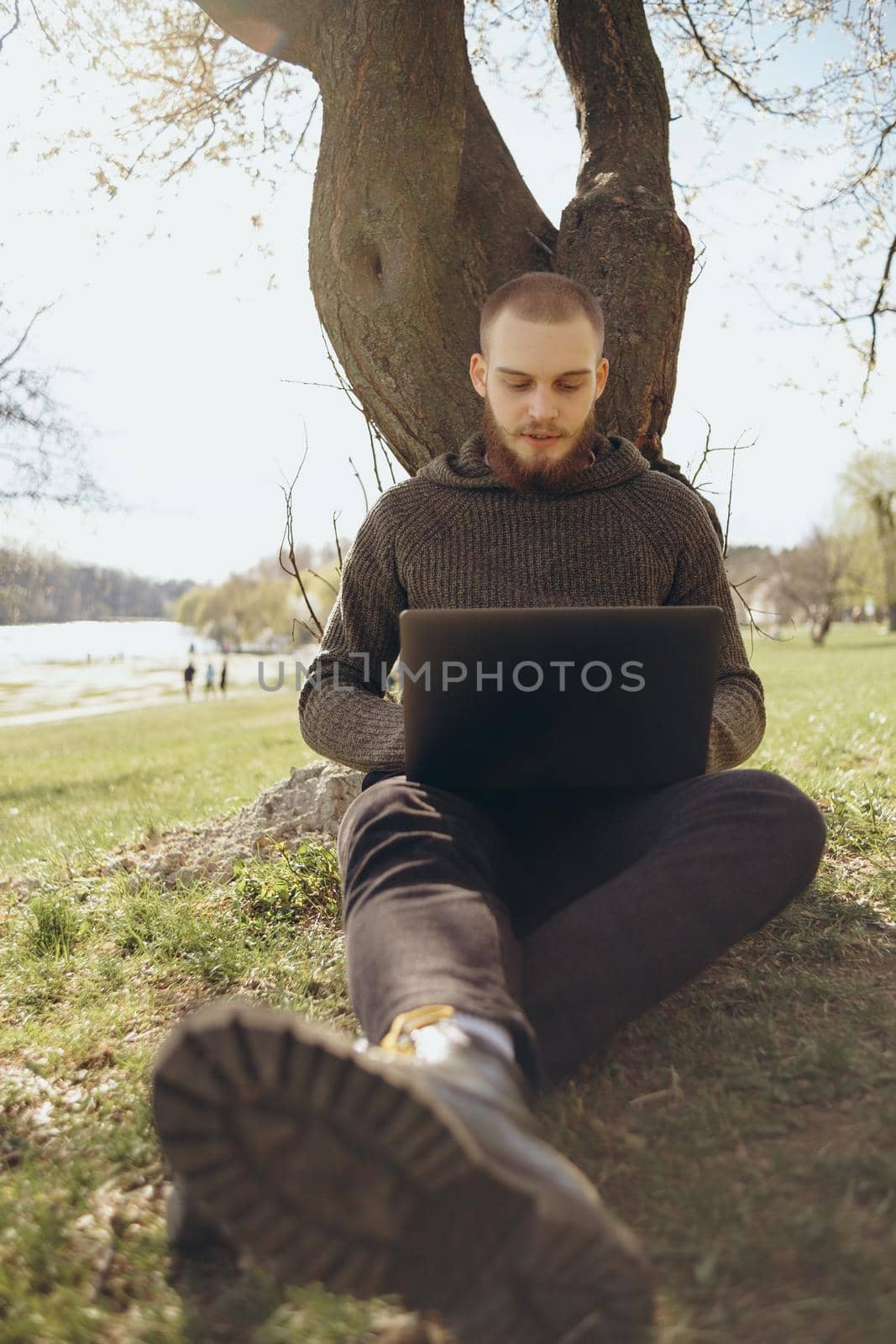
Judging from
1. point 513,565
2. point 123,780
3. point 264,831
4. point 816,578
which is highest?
point 816,578

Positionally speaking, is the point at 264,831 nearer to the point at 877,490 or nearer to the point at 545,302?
the point at 545,302

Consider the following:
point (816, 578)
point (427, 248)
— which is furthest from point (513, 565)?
point (816, 578)

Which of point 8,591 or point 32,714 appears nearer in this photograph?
point 8,591

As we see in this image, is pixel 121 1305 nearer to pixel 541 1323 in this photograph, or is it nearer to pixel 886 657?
pixel 541 1323

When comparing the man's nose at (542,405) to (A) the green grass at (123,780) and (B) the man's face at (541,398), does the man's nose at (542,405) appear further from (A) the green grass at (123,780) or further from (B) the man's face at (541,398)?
(A) the green grass at (123,780)

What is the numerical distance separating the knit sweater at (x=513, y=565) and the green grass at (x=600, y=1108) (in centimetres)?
64

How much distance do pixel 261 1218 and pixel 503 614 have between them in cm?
114

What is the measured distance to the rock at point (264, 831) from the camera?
3.54 m

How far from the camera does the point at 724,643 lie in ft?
8.82

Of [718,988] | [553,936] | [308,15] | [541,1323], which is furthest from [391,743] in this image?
[308,15]

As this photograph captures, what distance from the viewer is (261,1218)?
3.97 feet

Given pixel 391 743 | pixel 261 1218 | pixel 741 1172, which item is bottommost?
pixel 741 1172

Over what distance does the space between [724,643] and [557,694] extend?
2.90 feet

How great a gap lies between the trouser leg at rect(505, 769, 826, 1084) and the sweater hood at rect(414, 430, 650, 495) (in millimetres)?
1010
